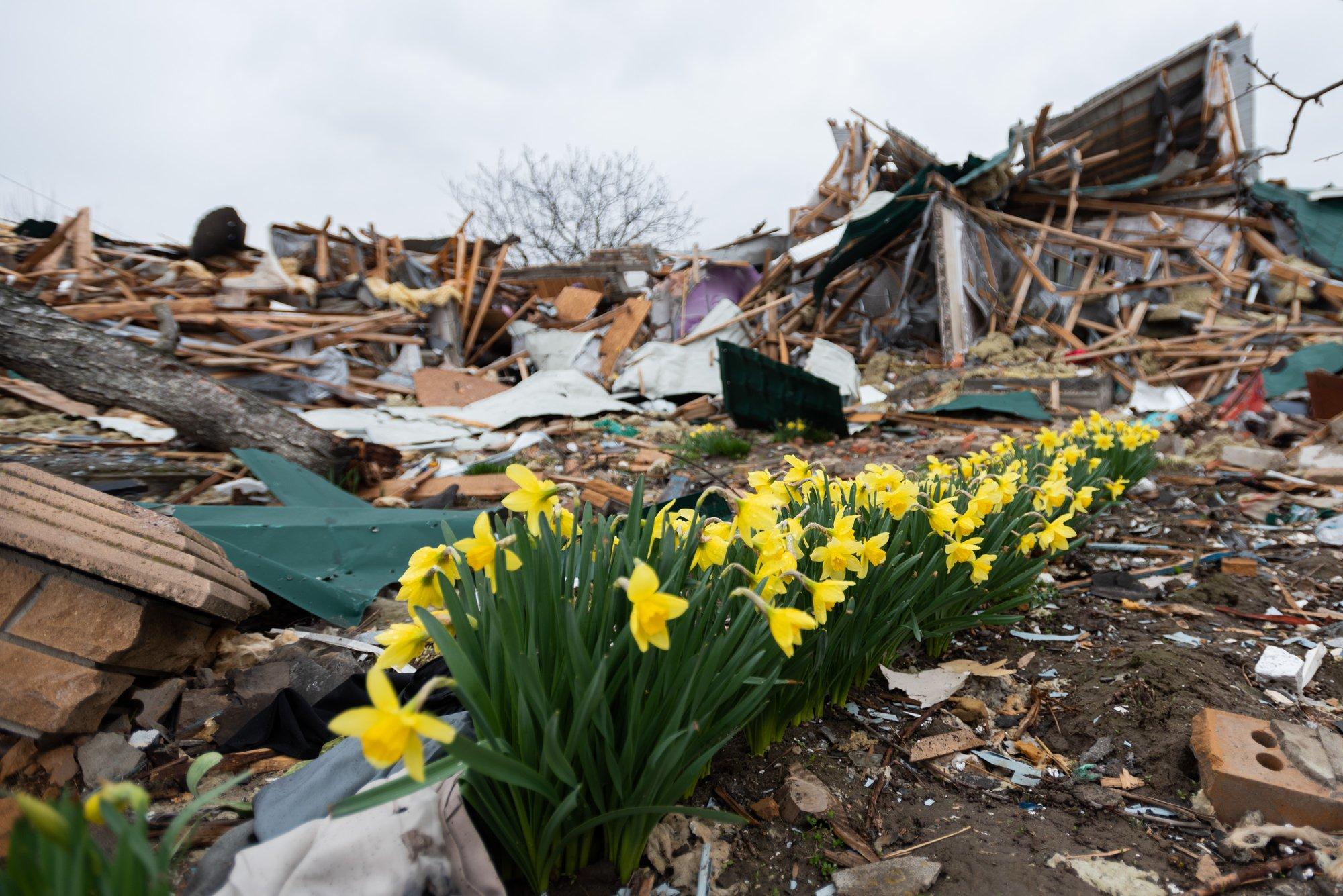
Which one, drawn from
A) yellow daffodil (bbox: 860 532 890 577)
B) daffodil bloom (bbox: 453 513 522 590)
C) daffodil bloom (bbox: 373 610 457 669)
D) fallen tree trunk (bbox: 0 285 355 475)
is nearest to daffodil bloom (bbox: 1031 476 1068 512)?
yellow daffodil (bbox: 860 532 890 577)

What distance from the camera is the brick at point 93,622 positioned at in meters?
1.64

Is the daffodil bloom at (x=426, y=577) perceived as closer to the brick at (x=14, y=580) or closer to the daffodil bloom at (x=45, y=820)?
the daffodil bloom at (x=45, y=820)

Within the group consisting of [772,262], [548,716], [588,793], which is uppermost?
[772,262]

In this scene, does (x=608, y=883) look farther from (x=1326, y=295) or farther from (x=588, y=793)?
(x=1326, y=295)

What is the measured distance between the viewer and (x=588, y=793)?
1.15 m

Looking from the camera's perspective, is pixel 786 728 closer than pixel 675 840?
No

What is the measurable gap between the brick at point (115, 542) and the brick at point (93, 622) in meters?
0.06

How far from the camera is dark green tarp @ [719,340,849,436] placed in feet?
23.5

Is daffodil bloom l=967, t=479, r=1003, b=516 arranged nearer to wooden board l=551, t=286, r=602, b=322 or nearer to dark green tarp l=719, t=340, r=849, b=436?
dark green tarp l=719, t=340, r=849, b=436

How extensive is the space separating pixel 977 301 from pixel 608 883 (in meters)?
10.6

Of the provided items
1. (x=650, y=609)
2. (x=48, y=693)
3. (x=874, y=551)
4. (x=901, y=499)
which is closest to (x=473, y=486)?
(x=48, y=693)

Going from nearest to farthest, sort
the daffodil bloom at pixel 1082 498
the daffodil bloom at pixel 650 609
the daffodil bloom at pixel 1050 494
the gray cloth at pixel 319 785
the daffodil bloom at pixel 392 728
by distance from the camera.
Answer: the daffodil bloom at pixel 392 728 → the daffodil bloom at pixel 650 609 → the gray cloth at pixel 319 785 → the daffodil bloom at pixel 1050 494 → the daffodil bloom at pixel 1082 498

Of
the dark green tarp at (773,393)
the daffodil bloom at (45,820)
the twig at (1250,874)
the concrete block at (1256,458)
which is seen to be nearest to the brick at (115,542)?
the daffodil bloom at (45,820)

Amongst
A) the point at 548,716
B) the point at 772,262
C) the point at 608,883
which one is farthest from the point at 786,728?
the point at 772,262
